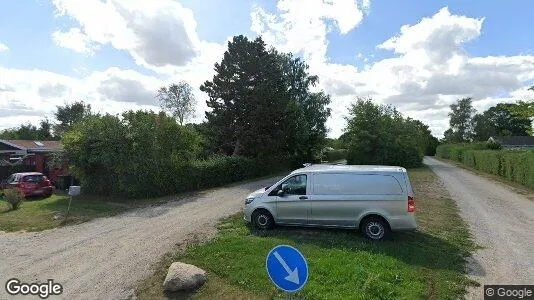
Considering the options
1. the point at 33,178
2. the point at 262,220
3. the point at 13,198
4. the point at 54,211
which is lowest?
the point at 54,211

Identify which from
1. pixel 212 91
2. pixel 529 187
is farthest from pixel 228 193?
pixel 529 187

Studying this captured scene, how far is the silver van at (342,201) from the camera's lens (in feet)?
31.9

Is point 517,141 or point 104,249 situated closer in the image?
point 104,249

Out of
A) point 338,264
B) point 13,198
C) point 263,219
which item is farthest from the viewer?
point 13,198

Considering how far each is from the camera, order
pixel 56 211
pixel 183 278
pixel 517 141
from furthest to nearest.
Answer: pixel 517 141, pixel 56 211, pixel 183 278

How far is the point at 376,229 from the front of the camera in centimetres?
987

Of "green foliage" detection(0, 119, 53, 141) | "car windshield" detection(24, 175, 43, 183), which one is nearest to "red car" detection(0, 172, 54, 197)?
"car windshield" detection(24, 175, 43, 183)

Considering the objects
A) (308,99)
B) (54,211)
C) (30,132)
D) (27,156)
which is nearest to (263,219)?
(54,211)

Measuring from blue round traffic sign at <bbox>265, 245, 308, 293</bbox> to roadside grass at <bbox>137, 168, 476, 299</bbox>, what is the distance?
74.2 inches

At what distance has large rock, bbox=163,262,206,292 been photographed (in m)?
6.98

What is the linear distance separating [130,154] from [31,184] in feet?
18.3

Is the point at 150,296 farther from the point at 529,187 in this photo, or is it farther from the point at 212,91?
the point at 212,91

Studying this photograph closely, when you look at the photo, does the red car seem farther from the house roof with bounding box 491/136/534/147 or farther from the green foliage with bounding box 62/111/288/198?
the house roof with bounding box 491/136/534/147

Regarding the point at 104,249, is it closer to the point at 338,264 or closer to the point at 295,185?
the point at 295,185
